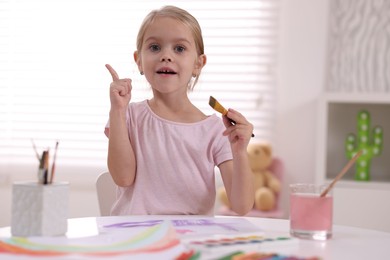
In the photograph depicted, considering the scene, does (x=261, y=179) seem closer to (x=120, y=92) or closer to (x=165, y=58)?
(x=165, y=58)

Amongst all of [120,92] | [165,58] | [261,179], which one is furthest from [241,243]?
[261,179]

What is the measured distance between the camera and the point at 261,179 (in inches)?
116

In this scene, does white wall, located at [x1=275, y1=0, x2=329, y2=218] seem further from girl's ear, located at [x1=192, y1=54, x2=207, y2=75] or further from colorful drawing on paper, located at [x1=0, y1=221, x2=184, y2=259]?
colorful drawing on paper, located at [x1=0, y1=221, x2=184, y2=259]

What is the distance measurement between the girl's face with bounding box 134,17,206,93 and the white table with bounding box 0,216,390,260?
1.32 ft

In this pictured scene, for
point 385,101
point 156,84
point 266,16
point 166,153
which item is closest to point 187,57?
point 156,84

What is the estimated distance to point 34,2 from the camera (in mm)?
3275

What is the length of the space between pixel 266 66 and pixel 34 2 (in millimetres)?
1252

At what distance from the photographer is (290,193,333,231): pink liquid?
3.25ft

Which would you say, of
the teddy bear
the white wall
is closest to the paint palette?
the teddy bear

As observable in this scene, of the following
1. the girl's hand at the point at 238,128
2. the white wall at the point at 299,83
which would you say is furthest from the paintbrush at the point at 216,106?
the white wall at the point at 299,83

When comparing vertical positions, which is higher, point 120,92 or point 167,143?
point 120,92

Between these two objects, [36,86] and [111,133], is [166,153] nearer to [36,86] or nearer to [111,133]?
[111,133]

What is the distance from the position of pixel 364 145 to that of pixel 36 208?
7.27 ft

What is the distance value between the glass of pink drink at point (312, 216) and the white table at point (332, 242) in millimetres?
19
